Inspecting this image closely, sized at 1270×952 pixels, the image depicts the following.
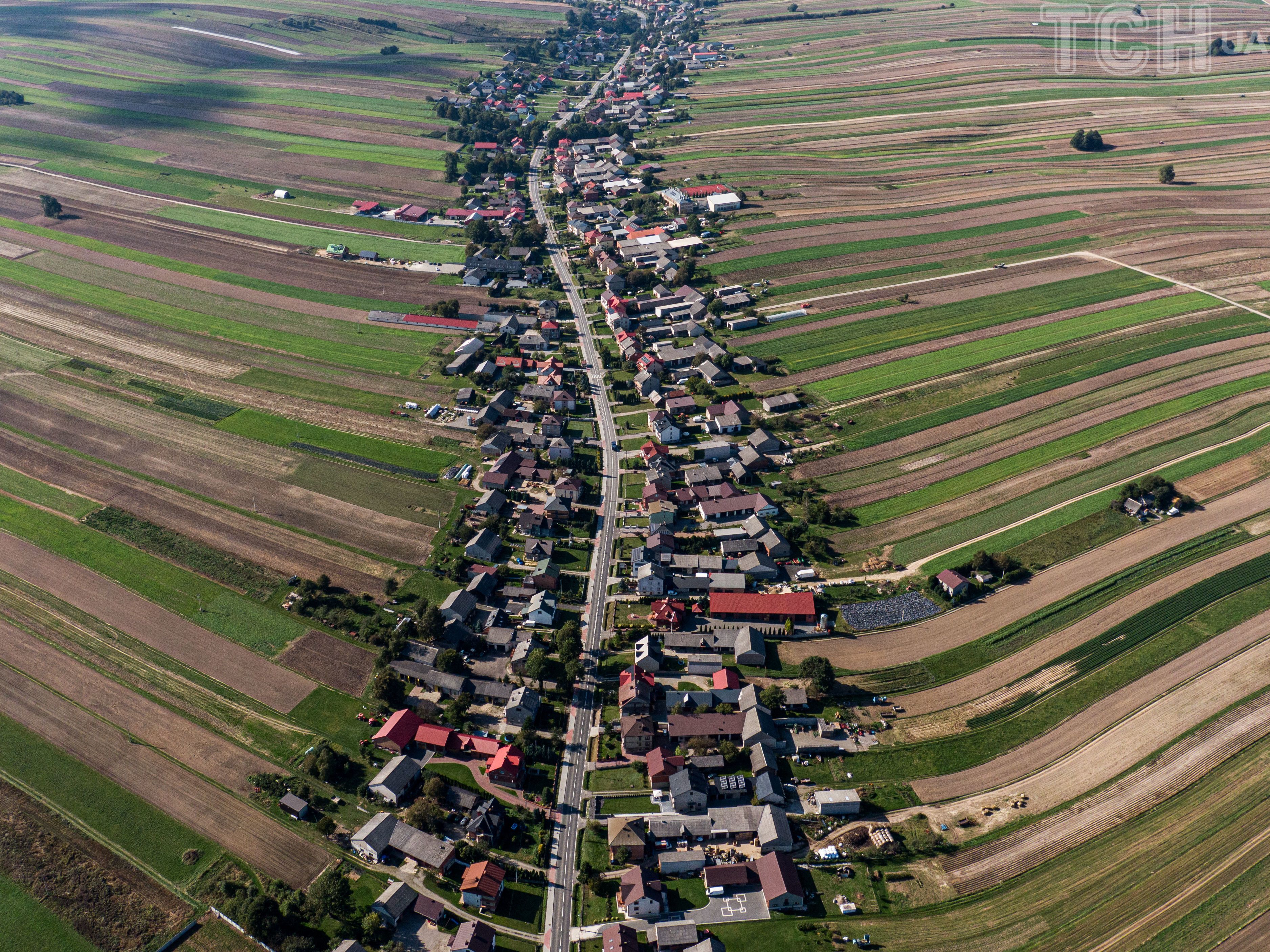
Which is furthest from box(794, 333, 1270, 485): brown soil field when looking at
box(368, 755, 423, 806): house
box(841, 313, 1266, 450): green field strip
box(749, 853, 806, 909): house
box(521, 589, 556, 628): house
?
box(368, 755, 423, 806): house

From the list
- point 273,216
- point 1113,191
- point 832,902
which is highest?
point 273,216

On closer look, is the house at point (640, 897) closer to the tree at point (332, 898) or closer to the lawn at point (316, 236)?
the tree at point (332, 898)

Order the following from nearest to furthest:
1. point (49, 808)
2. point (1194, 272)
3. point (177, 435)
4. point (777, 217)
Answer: point (49, 808) → point (177, 435) → point (1194, 272) → point (777, 217)

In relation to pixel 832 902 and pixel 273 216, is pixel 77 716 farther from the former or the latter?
pixel 273 216

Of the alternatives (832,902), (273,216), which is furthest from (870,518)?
(273,216)

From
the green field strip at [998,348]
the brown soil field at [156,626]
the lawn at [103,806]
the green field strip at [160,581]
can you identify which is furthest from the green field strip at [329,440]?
the green field strip at [998,348]
